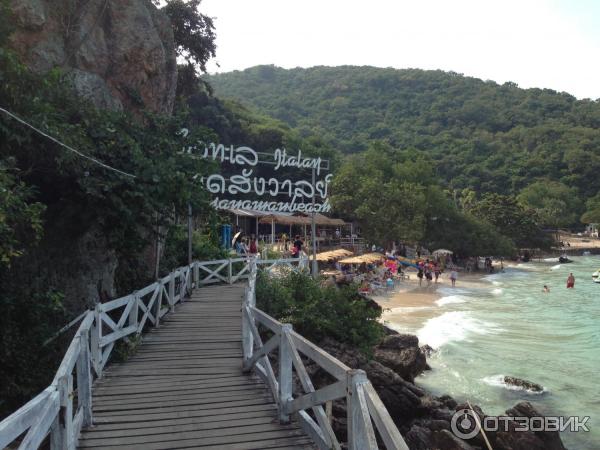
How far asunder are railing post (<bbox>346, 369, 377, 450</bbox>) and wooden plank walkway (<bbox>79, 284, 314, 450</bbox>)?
4.87 feet

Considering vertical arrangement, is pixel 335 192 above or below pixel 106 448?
above

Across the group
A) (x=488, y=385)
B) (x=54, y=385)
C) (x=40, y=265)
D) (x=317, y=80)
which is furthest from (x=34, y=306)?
(x=317, y=80)

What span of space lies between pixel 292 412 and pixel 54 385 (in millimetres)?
2655

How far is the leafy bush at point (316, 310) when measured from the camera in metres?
12.4

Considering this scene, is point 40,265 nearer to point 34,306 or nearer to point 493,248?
point 34,306

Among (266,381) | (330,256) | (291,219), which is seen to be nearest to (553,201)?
(291,219)

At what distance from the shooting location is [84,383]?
18.7ft

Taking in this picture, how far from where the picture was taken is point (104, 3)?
14250mm

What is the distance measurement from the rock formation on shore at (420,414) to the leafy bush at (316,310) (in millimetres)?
421

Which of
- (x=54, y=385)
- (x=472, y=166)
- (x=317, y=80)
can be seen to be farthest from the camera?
(x=317, y=80)

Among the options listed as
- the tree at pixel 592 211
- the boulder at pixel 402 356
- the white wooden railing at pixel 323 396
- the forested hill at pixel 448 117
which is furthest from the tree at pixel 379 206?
the forested hill at pixel 448 117

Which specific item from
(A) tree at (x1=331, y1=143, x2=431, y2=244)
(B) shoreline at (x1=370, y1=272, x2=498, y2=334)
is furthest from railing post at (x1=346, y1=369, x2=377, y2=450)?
(A) tree at (x1=331, y1=143, x2=431, y2=244)

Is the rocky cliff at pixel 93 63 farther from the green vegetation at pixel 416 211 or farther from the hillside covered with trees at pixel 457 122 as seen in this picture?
→ the hillside covered with trees at pixel 457 122

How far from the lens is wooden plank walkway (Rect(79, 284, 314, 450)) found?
5.32m
